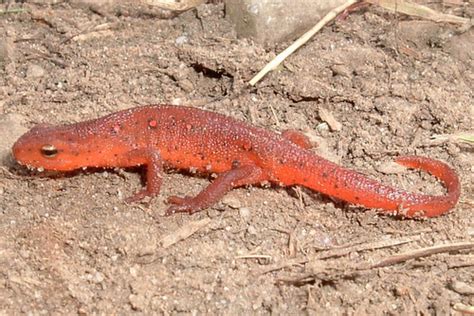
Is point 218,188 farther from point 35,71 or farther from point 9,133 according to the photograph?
point 35,71

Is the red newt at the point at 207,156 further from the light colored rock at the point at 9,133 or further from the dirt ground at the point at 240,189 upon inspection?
the light colored rock at the point at 9,133

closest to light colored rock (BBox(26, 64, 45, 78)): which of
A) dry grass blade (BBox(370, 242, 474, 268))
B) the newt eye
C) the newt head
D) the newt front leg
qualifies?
the newt head

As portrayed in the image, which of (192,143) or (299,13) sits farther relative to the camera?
(299,13)

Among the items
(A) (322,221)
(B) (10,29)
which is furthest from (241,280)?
(B) (10,29)

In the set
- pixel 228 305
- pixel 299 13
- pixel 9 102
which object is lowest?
pixel 228 305

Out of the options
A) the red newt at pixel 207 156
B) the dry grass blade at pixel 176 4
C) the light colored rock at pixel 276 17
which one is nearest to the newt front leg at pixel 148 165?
the red newt at pixel 207 156

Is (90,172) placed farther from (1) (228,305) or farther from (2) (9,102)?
(1) (228,305)
